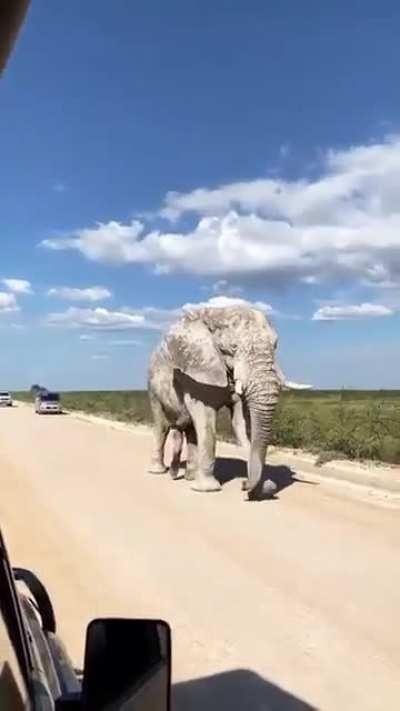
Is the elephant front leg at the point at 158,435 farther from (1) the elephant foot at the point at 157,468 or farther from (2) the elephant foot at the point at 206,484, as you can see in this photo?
(2) the elephant foot at the point at 206,484

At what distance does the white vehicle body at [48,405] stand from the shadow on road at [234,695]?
4746cm

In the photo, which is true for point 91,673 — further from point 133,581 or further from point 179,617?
point 133,581

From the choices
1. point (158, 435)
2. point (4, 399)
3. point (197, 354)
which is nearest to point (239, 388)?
point (197, 354)

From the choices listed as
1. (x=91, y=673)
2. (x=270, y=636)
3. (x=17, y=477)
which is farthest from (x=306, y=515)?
(x=91, y=673)

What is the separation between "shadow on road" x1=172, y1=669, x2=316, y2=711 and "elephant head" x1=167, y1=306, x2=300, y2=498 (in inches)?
277

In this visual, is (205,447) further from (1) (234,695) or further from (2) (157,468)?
(1) (234,695)

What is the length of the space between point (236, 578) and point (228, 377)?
5.99 m

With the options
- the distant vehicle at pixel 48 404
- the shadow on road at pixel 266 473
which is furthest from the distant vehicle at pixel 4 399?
the shadow on road at pixel 266 473

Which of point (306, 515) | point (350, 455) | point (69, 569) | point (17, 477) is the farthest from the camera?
point (350, 455)

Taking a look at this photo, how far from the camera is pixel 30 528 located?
35.6ft

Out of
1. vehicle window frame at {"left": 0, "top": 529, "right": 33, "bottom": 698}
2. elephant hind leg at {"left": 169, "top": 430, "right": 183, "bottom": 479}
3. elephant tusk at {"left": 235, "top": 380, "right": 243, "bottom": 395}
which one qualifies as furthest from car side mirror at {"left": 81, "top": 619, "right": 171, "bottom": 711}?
elephant hind leg at {"left": 169, "top": 430, "right": 183, "bottom": 479}

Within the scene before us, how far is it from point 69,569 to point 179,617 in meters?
2.05

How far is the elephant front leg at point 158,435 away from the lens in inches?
→ 654

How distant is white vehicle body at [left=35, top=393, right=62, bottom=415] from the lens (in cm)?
5203
